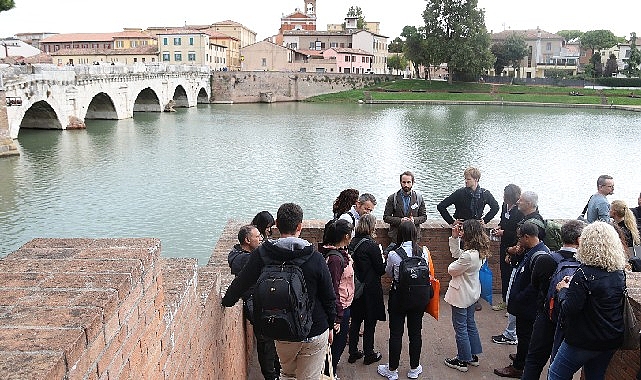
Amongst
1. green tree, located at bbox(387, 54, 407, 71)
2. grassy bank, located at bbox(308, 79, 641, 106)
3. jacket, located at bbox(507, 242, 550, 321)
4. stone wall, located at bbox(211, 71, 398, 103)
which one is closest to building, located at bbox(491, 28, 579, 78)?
green tree, located at bbox(387, 54, 407, 71)

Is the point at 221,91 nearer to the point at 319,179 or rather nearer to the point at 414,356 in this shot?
the point at 319,179

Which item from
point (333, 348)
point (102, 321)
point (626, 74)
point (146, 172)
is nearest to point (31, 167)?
point (146, 172)

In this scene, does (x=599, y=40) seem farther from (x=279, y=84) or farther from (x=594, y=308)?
(x=594, y=308)

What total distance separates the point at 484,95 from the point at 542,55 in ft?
A: 150

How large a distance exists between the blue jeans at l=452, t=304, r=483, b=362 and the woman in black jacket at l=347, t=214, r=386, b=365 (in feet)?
2.56

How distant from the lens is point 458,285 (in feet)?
19.7

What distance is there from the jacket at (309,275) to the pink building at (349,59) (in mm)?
85443

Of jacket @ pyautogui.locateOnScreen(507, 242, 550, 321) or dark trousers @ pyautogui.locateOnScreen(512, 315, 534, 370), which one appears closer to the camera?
jacket @ pyautogui.locateOnScreen(507, 242, 550, 321)

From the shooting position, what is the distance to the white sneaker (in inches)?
229

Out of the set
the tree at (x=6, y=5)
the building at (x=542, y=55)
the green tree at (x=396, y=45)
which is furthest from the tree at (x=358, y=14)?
the tree at (x=6, y=5)

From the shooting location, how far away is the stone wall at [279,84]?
238 ft

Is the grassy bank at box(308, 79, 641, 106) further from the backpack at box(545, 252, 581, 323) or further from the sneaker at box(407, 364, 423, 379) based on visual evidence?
the backpack at box(545, 252, 581, 323)

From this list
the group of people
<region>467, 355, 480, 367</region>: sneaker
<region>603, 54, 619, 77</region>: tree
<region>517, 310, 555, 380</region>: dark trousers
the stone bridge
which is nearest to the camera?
the group of people

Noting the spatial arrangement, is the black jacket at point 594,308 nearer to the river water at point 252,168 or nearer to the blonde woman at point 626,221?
the blonde woman at point 626,221
